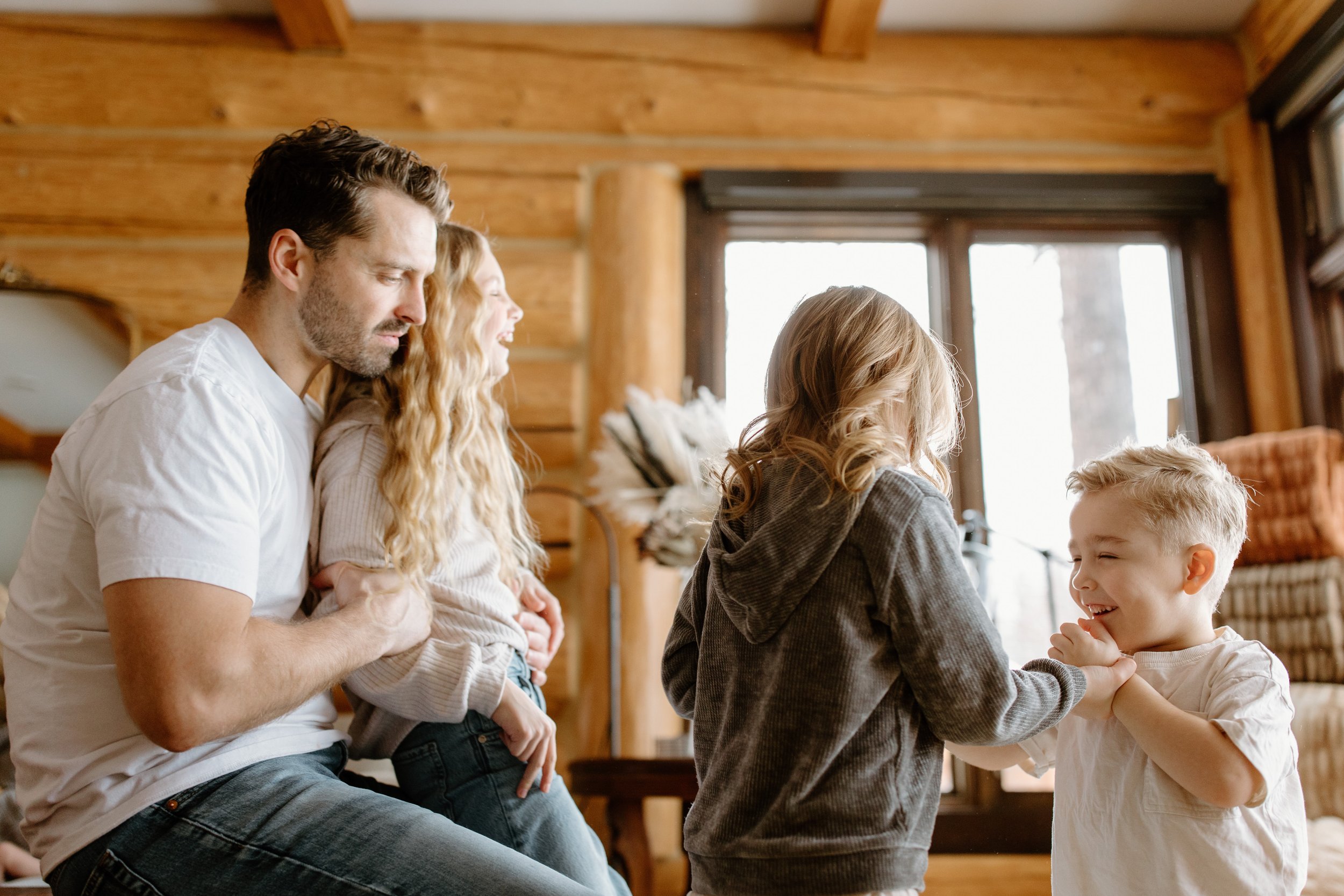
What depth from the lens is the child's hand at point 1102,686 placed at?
1093 mm

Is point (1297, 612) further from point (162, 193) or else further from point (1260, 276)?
point (162, 193)

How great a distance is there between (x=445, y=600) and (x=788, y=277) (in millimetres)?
1806

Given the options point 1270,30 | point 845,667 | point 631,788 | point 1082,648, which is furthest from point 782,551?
point 1270,30

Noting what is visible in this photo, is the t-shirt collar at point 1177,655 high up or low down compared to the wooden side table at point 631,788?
up

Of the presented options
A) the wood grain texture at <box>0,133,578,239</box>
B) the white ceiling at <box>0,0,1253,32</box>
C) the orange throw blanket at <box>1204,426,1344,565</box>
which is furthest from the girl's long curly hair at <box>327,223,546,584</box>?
the orange throw blanket at <box>1204,426,1344,565</box>

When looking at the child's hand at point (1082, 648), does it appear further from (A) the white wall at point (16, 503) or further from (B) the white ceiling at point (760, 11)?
(A) the white wall at point (16, 503)

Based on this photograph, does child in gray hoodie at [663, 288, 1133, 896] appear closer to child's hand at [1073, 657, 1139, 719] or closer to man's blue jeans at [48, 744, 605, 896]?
child's hand at [1073, 657, 1139, 719]

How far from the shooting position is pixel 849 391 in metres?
1.14

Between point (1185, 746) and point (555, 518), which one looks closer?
point (1185, 746)

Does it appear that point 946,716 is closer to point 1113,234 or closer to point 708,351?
point 708,351

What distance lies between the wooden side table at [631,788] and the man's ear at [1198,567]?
0.90 meters

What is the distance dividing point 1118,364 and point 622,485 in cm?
155

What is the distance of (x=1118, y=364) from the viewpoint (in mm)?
2812

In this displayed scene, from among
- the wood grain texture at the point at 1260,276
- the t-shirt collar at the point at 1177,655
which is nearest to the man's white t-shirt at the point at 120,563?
the t-shirt collar at the point at 1177,655
